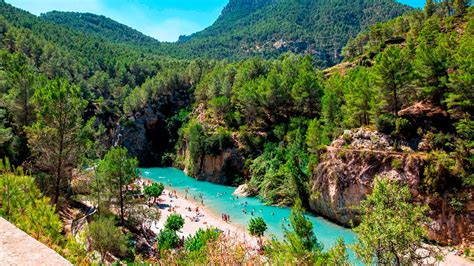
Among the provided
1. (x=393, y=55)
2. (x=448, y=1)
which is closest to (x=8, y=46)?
(x=393, y=55)

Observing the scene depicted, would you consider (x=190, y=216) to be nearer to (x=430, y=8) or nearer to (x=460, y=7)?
(x=460, y=7)

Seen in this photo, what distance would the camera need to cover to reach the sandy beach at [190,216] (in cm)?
3635

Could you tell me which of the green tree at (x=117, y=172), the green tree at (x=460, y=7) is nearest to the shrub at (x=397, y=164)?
the green tree at (x=117, y=172)

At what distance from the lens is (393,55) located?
3641 centimetres

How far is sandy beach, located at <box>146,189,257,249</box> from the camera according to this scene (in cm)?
3635

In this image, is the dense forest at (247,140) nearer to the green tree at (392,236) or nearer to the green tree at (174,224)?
the green tree at (392,236)

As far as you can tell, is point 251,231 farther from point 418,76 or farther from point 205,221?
point 418,76

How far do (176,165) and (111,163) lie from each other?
4883cm

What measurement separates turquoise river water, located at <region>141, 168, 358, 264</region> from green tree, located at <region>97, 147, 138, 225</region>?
14600 mm

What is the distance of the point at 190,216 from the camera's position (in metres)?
42.3

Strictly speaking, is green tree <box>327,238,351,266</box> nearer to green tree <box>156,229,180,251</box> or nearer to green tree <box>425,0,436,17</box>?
green tree <box>156,229,180,251</box>

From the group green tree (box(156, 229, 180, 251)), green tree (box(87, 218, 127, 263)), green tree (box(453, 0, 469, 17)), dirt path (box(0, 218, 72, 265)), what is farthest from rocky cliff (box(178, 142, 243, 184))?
green tree (box(453, 0, 469, 17))

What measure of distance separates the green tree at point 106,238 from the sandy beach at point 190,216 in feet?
35.4

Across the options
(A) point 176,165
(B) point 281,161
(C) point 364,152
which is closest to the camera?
(C) point 364,152
